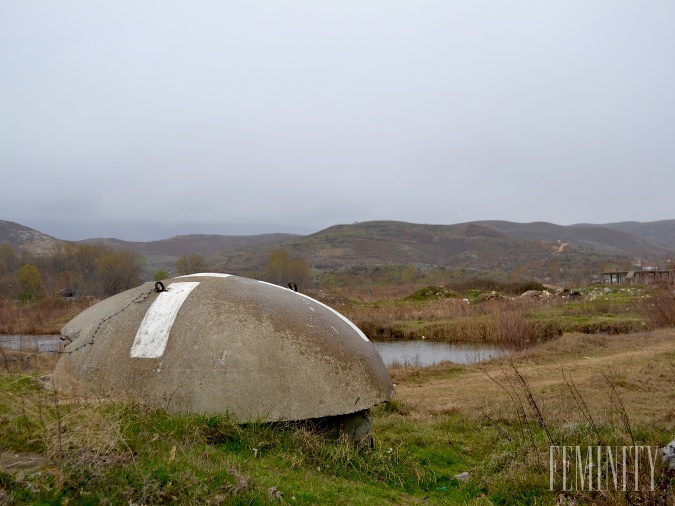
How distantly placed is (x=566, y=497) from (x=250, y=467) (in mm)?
2829

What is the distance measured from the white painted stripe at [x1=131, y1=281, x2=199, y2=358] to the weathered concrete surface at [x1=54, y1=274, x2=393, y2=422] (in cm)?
1

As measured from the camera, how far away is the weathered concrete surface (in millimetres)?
5547

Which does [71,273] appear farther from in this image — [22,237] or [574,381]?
[22,237]

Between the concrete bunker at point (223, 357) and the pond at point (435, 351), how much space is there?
13188 mm

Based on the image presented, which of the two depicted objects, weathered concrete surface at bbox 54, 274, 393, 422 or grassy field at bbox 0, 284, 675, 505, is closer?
grassy field at bbox 0, 284, 675, 505

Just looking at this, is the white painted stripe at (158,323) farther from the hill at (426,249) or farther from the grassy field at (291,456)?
the hill at (426,249)

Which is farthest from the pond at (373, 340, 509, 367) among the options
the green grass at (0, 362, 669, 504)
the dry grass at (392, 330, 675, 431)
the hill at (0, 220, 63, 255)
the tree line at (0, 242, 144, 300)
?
the hill at (0, 220, 63, 255)

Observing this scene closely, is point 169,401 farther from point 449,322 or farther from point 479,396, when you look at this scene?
point 449,322

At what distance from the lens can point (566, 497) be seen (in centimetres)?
476

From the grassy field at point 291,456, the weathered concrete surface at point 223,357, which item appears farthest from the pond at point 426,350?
the weathered concrete surface at point 223,357

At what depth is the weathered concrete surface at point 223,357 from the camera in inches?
218

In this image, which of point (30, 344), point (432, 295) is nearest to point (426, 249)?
point (432, 295)

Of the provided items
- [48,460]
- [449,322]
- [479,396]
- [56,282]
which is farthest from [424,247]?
[48,460]
